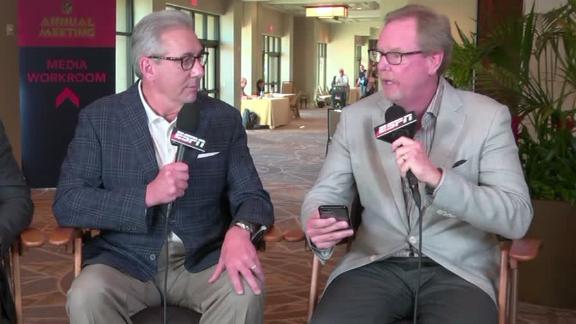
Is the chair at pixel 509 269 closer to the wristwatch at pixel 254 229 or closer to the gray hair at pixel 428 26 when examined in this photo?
the wristwatch at pixel 254 229

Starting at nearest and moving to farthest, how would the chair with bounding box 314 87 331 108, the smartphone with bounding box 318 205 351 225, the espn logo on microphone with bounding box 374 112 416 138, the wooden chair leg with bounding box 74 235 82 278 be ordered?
1. the espn logo on microphone with bounding box 374 112 416 138
2. the smartphone with bounding box 318 205 351 225
3. the wooden chair leg with bounding box 74 235 82 278
4. the chair with bounding box 314 87 331 108

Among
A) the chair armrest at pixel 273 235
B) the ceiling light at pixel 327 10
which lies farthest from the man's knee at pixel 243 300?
the ceiling light at pixel 327 10

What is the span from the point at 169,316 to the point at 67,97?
199 inches

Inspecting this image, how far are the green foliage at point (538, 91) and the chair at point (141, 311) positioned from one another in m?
2.18

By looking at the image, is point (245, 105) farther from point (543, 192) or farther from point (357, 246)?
point (357, 246)

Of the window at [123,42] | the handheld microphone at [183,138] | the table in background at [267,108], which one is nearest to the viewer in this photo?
the handheld microphone at [183,138]

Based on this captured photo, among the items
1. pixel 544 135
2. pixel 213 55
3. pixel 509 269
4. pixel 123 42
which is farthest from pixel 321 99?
pixel 509 269

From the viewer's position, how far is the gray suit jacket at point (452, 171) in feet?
7.02

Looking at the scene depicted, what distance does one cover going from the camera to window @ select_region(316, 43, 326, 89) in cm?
2520

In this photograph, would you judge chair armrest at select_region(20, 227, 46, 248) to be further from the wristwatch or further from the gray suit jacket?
the gray suit jacket

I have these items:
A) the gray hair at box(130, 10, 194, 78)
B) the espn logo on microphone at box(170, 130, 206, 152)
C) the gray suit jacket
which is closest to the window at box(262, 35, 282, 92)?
the gray hair at box(130, 10, 194, 78)

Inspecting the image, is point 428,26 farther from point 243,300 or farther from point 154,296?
point 154,296

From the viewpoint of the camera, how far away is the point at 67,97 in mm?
6770

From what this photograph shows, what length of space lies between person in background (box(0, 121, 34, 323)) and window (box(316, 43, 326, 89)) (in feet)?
74.3
